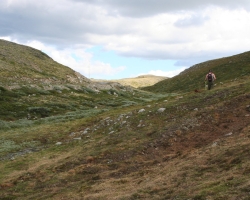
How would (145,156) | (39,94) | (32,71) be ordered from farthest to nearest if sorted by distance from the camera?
(32,71)
(39,94)
(145,156)

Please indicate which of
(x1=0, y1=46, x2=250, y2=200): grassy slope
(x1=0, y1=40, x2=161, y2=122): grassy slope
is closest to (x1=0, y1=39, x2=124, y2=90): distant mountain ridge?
(x1=0, y1=40, x2=161, y2=122): grassy slope

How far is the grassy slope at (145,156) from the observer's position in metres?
14.7

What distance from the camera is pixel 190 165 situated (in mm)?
16875

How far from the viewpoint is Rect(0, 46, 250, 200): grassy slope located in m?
14.7

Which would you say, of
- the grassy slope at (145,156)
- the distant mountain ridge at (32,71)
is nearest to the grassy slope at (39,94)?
the distant mountain ridge at (32,71)

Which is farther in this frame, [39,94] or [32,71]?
[32,71]

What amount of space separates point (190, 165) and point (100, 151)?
921 cm

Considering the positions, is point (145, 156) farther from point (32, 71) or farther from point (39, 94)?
point (32, 71)

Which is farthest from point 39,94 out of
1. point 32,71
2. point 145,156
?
point 145,156

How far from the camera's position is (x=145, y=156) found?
22.3 metres

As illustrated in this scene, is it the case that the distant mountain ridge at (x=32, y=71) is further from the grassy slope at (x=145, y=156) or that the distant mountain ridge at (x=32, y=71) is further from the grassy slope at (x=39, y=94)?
the grassy slope at (x=145, y=156)

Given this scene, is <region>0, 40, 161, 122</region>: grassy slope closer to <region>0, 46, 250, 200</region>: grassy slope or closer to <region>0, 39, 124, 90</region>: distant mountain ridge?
<region>0, 39, 124, 90</region>: distant mountain ridge

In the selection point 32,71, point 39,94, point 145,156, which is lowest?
point 145,156

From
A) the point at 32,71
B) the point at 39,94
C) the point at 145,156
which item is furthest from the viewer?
the point at 32,71
